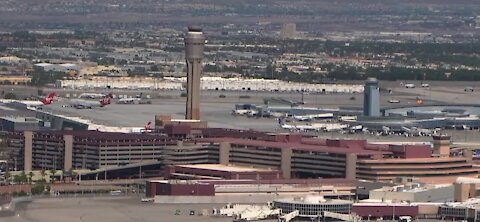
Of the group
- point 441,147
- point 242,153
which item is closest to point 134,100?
point 242,153

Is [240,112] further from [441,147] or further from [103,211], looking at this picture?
[103,211]

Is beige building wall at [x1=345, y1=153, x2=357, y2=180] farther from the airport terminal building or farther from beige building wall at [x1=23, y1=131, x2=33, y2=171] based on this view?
beige building wall at [x1=23, y1=131, x2=33, y2=171]

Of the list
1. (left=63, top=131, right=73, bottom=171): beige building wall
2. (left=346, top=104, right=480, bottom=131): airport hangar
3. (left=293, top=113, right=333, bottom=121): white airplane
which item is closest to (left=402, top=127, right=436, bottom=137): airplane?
(left=346, top=104, right=480, bottom=131): airport hangar

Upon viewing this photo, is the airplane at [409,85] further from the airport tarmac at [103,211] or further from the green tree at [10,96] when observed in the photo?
the airport tarmac at [103,211]

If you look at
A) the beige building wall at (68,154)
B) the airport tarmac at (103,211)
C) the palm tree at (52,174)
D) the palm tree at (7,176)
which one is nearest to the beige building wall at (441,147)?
the airport tarmac at (103,211)

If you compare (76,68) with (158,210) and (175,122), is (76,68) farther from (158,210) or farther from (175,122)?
(158,210)

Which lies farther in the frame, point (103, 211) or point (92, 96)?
point (92, 96)
